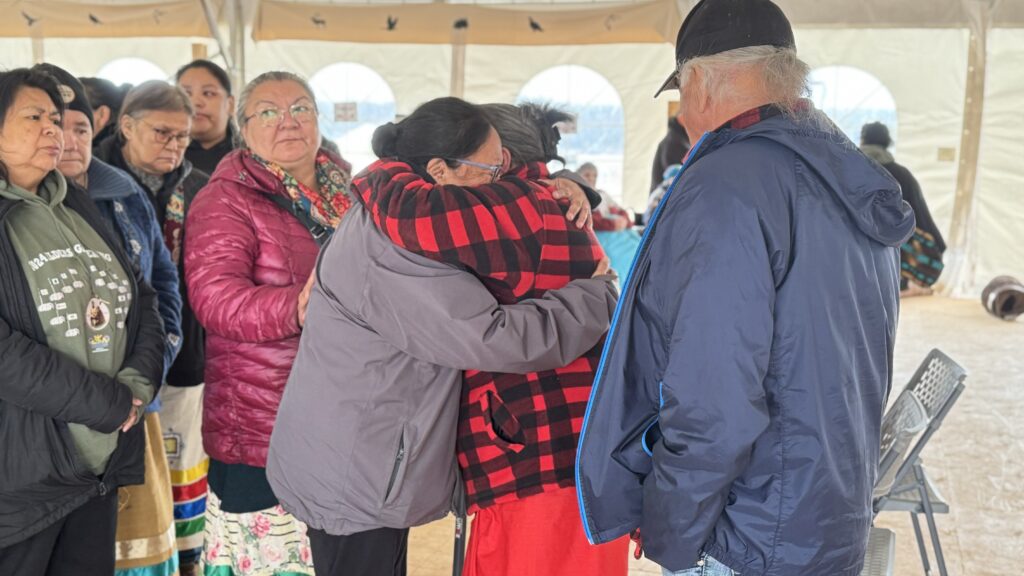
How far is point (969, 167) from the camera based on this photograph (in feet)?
31.8

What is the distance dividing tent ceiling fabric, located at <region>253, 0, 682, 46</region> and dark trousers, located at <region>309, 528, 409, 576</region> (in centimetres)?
845

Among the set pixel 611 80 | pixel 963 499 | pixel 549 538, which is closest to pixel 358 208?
pixel 549 538

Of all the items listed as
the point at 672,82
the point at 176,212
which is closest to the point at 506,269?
the point at 672,82

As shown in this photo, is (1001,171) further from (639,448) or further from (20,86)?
(20,86)

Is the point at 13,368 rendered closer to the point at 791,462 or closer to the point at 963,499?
the point at 791,462

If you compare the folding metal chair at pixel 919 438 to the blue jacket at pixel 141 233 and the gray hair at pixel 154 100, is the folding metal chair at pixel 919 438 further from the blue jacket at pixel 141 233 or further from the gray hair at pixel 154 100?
the gray hair at pixel 154 100

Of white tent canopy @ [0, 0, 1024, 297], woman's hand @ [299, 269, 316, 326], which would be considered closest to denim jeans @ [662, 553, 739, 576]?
woman's hand @ [299, 269, 316, 326]

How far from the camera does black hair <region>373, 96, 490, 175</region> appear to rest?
174cm

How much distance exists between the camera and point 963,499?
388 centimetres

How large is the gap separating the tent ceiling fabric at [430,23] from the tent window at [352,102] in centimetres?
64

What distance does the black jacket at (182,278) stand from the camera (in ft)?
9.11

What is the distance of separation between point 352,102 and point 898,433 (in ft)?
29.9

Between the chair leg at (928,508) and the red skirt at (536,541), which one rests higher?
the red skirt at (536,541)

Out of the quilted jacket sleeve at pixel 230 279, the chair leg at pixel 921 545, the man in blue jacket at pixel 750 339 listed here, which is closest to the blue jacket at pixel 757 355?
the man in blue jacket at pixel 750 339
